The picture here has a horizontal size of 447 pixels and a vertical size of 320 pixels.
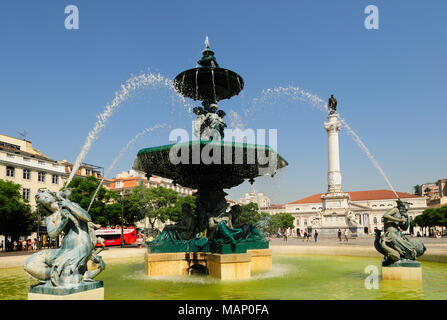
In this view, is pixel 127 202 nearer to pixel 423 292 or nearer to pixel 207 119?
pixel 207 119

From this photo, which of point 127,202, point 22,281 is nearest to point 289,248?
point 22,281

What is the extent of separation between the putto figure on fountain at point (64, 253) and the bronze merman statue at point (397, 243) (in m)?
6.77

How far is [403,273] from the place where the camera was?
8789 mm

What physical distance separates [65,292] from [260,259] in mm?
7795

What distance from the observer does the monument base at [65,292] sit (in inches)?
207

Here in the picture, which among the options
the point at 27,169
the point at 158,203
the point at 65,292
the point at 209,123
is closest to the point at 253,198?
the point at 158,203

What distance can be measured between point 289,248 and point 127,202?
26.7 m

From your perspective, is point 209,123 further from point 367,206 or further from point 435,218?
point 367,206

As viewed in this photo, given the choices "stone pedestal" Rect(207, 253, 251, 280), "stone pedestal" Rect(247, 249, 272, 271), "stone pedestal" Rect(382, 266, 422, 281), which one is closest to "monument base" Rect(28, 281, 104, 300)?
"stone pedestal" Rect(207, 253, 251, 280)

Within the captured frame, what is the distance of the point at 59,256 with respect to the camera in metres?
5.55

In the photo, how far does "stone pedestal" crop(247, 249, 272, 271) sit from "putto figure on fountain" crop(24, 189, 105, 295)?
688 cm

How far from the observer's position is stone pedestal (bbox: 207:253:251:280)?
9.88m

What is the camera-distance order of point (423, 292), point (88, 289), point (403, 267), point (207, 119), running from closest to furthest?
point (88, 289), point (423, 292), point (403, 267), point (207, 119)

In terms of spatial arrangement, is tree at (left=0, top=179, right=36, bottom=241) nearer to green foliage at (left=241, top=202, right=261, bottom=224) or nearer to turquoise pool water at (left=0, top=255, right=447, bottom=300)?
turquoise pool water at (left=0, top=255, right=447, bottom=300)
